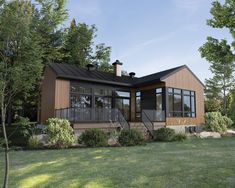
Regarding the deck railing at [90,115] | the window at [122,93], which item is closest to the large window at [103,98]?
the window at [122,93]

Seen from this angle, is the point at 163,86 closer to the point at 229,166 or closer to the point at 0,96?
the point at 229,166

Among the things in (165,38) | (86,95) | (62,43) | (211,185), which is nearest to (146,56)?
(165,38)

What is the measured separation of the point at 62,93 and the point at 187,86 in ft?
31.5

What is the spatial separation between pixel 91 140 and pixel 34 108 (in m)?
17.0

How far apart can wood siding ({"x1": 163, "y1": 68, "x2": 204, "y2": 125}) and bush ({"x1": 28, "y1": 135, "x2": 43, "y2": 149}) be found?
860cm

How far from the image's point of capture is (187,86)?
16.7 m

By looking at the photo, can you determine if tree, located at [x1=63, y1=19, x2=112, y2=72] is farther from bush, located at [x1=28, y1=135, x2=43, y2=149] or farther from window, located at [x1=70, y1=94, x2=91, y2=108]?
bush, located at [x1=28, y1=135, x2=43, y2=149]

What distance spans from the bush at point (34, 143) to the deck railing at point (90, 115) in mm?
2213

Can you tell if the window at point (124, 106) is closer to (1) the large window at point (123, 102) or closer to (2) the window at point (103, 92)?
(1) the large window at point (123, 102)

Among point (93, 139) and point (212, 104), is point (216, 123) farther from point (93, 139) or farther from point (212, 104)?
point (212, 104)

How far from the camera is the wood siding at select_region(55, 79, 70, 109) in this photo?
41.8ft

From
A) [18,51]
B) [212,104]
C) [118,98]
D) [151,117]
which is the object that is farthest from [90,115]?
[212,104]

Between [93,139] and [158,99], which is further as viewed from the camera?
[158,99]

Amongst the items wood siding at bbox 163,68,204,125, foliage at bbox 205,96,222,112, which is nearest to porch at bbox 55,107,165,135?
wood siding at bbox 163,68,204,125
